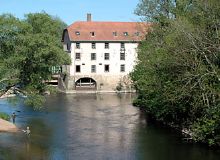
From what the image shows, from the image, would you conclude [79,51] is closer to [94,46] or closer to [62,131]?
[94,46]

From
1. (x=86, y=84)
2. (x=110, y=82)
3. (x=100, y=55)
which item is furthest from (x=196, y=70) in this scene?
(x=86, y=84)

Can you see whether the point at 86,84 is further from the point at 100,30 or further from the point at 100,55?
the point at 100,30

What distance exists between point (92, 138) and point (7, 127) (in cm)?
696

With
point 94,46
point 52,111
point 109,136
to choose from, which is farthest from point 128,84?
point 109,136

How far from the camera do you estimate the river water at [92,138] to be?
25.8m

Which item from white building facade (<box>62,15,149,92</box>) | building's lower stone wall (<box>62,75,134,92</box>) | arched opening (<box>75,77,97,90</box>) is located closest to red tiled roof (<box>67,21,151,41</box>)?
white building facade (<box>62,15,149,92</box>)

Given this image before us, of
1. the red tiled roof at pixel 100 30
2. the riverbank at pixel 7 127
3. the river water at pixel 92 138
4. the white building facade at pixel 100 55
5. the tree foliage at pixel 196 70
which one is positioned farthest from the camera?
the white building facade at pixel 100 55

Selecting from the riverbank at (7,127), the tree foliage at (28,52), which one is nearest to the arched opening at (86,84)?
the tree foliage at (28,52)

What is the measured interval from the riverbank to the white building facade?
3284 cm

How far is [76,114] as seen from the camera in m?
43.0

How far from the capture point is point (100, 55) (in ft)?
223

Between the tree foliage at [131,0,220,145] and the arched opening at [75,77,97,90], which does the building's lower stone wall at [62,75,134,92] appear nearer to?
the arched opening at [75,77,97,90]

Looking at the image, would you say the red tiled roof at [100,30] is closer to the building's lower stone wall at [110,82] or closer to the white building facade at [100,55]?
the white building facade at [100,55]

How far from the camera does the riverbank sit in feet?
107
